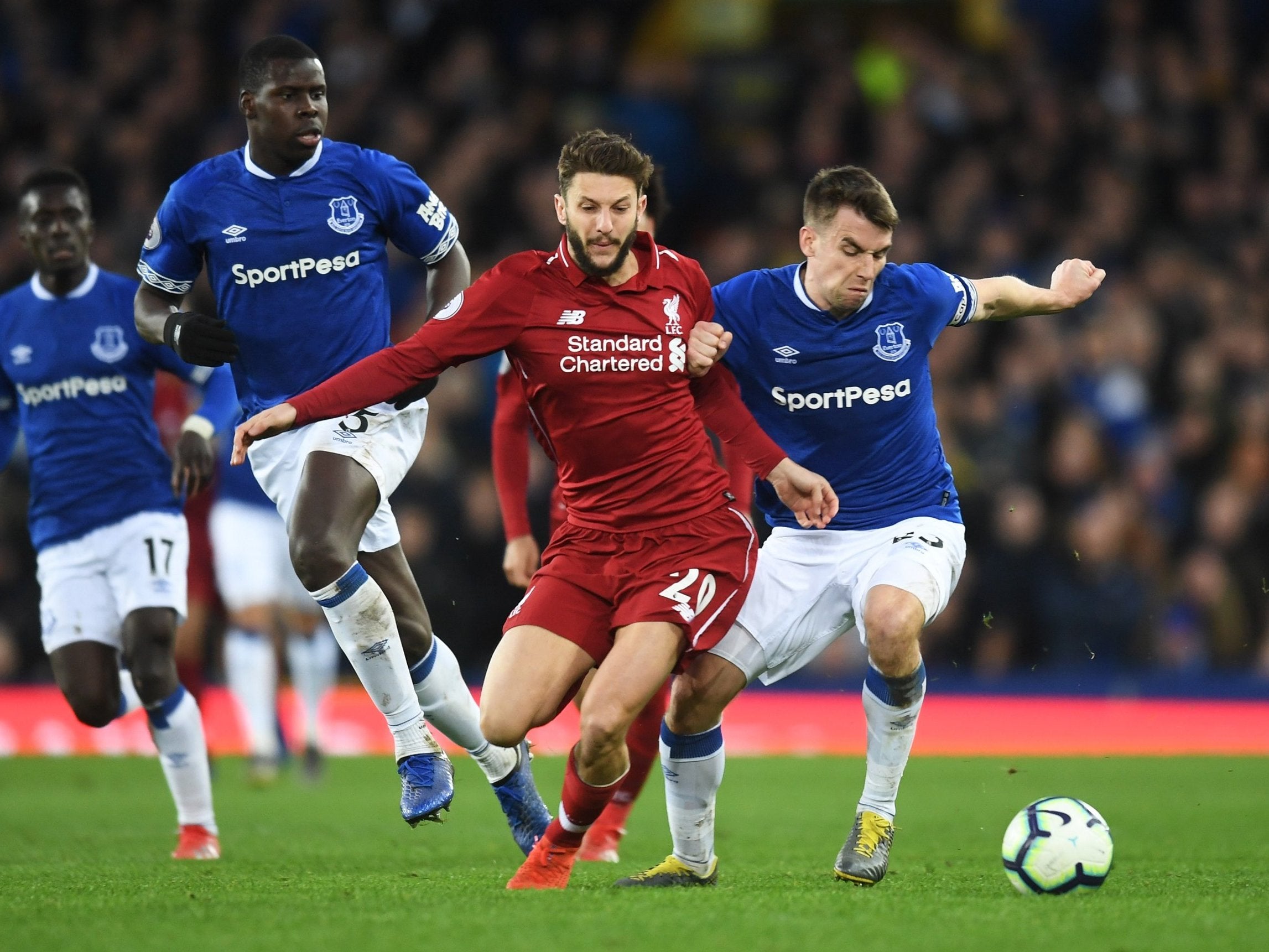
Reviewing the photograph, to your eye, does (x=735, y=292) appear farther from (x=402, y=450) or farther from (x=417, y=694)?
(x=417, y=694)

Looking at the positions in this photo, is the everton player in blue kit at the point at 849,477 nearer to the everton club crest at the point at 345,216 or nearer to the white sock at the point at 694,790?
the white sock at the point at 694,790

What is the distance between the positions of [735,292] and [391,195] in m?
1.33

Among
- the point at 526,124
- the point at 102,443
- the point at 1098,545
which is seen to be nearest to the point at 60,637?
the point at 102,443

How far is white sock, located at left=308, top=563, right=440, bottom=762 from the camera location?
591 cm

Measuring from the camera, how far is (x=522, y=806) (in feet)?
21.2

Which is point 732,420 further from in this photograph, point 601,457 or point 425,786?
point 425,786

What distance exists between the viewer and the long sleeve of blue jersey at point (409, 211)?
6.42 m

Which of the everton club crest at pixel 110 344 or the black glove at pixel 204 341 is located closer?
the black glove at pixel 204 341

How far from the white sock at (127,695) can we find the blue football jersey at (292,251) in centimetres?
187

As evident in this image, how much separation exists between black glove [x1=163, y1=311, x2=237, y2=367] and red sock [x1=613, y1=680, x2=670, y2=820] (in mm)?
2230

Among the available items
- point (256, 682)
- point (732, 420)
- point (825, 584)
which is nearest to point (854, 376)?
point (732, 420)

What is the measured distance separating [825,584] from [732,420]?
2.22 ft

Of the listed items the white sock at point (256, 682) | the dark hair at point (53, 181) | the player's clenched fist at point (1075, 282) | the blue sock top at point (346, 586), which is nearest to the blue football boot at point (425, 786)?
the blue sock top at point (346, 586)

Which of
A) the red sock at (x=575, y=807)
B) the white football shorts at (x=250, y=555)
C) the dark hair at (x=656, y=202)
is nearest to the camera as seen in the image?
the red sock at (x=575, y=807)
